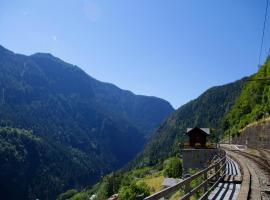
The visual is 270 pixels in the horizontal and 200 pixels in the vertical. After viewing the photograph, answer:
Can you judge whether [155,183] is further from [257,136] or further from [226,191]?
[226,191]

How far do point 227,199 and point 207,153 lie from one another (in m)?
34.7

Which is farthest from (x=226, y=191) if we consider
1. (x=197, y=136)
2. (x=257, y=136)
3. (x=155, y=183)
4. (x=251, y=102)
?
(x=251, y=102)

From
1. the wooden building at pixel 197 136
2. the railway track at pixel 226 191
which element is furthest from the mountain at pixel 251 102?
the railway track at pixel 226 191

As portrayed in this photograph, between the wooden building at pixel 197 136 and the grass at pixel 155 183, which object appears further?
the grass at pixel 155 183

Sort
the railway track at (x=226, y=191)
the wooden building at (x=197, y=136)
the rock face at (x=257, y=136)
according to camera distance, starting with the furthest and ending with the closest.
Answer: the rock face at (x=257, y=136), the wooden building at (x=197, y=136), the railway track at (x=226, y=191)

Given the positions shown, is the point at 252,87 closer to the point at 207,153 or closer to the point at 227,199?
the point at 207,153

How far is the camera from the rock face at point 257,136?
62237 millimetres

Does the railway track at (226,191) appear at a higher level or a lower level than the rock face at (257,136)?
lower

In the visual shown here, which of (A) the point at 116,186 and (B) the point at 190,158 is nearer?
(B) the point at 190,158

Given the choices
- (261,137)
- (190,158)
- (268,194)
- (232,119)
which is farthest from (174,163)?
(232,119)

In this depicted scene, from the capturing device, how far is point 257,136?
72.3 m

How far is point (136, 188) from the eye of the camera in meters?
61.3

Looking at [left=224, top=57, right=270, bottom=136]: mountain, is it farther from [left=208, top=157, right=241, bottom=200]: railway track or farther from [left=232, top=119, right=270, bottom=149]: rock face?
[left=208, top=157, right=241, bottom=200]: railway track

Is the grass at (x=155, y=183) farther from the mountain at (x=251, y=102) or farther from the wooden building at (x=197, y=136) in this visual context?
the mountain at (x=251, y=102)
